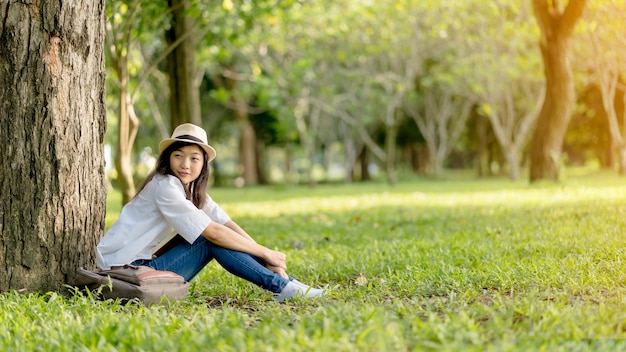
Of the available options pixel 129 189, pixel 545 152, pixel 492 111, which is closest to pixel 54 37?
pixel 129 189

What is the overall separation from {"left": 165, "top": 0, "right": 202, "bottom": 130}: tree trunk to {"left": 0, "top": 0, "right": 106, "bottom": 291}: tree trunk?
22.7 feet

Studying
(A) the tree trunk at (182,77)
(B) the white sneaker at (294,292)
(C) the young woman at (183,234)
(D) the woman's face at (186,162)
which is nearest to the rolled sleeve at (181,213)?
(C) the young woman at (183,234)

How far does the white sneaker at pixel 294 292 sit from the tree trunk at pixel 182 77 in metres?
7.63

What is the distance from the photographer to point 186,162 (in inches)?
211

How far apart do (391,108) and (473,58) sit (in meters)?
3.61

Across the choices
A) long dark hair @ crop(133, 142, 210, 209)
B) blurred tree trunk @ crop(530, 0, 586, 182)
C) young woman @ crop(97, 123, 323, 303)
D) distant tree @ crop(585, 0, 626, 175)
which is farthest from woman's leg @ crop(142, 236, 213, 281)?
distant tree @ crop(585, 0, 626, 175)

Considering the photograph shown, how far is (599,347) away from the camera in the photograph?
11.2 feet

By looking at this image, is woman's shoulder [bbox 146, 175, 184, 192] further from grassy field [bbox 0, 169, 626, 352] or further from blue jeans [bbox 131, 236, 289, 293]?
grassy field [bbox 0, 169, 626, 352]

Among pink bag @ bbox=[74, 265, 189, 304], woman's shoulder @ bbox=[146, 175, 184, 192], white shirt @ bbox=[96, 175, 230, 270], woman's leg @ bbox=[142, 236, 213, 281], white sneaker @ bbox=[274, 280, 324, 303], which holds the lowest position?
white sneaker @ bbox=[274, 280, 324, 303]

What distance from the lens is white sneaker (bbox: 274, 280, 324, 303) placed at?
202 inches

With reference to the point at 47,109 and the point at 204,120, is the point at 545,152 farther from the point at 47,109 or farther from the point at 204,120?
the point at 204,120

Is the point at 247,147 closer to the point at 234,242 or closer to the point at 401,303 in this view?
the point at 234,242

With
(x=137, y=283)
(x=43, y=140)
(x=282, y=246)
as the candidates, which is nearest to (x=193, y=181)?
(x=137, y=283)

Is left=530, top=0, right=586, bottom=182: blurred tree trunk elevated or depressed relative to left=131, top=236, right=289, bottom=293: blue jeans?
elevated
